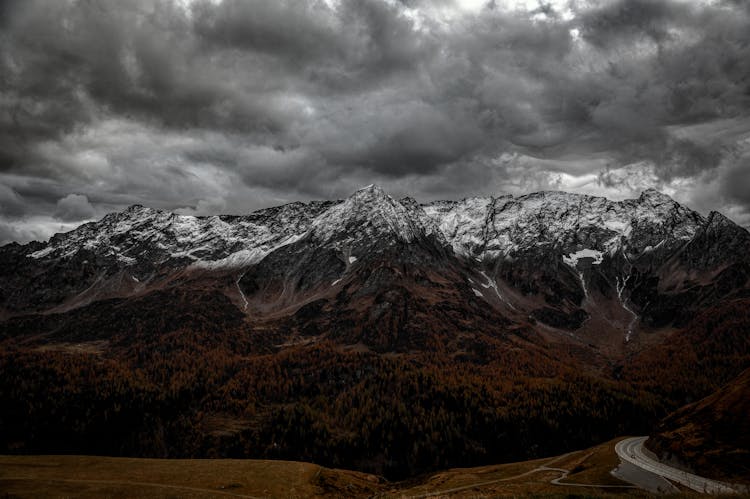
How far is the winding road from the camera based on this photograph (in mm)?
69556

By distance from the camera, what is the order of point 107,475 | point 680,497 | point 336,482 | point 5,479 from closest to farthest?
point 680,497 < point 5,479 < point 107,475 < point 336,482

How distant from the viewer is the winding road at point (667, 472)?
228ft

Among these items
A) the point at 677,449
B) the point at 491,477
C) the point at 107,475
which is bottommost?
the point at 491,477

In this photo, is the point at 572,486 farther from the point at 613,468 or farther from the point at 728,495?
the point at 728,495

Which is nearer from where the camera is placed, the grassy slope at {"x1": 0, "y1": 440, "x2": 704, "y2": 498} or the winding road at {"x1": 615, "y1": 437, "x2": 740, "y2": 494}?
the winding road at {"x1": 615, "y1": 437, "x2": 740, "y2": 494}

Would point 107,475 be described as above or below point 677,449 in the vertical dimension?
above

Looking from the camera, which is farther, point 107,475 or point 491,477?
point 491,477

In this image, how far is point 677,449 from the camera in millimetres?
94375

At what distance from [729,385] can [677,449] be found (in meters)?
28.8

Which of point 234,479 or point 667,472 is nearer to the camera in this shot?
point 667,472

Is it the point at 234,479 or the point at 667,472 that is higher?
the point at 234,479

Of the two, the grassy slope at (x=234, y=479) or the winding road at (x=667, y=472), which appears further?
the grassy slope at (x=234, y=479)

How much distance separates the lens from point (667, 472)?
87062mm

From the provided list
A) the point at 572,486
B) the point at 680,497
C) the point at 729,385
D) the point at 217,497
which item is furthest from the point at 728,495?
the point at 729,385
